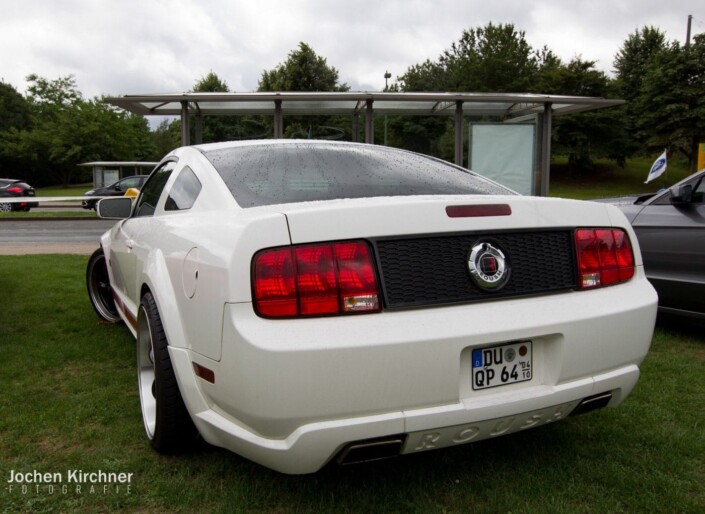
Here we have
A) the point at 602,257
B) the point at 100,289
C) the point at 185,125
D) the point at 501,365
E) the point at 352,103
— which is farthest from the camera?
the point at 352,103

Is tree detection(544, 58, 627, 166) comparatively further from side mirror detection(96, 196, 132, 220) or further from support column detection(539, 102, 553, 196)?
side mirror detection(96, 196, 132, 220)

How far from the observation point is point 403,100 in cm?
1236

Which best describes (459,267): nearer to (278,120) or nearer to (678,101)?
(278,120)

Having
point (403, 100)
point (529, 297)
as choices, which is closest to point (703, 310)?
point (529, 297)

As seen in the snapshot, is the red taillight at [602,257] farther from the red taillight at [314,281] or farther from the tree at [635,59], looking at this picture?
the tree at [635,59]

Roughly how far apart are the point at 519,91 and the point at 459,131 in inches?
1760

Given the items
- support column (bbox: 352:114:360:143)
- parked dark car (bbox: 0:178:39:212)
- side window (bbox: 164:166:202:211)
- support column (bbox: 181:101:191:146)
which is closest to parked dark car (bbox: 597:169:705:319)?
side window (bbox: 164:166:202:211)

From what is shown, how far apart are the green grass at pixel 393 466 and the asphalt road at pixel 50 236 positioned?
837 cm

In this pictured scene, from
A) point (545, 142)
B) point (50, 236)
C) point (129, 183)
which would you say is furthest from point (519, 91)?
point (50, 236)

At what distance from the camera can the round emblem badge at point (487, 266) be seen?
2.07 m

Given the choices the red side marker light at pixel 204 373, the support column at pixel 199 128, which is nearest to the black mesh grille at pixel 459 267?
the red side marker light at pixel 204 373

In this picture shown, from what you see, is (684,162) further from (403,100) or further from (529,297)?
(529,297)

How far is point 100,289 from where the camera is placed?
17.1 feet

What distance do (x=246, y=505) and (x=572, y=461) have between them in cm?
143
